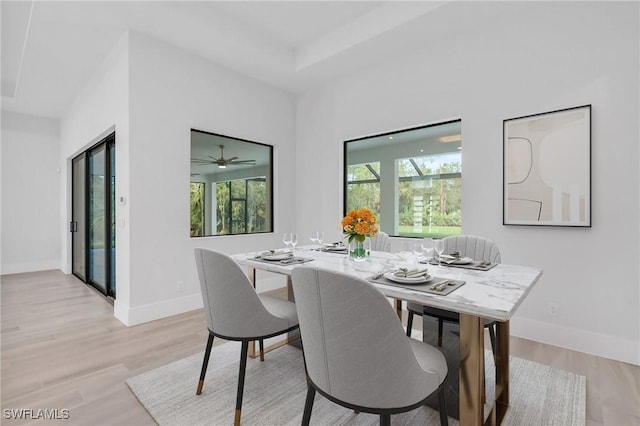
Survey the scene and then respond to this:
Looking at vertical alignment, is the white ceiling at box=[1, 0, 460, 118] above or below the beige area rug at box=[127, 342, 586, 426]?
above

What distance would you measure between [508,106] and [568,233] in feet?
3.95

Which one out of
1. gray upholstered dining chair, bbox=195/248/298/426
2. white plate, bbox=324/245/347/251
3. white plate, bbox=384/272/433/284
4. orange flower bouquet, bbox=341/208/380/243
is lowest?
gray upholstered dining chair, bbox=195/248/298/426

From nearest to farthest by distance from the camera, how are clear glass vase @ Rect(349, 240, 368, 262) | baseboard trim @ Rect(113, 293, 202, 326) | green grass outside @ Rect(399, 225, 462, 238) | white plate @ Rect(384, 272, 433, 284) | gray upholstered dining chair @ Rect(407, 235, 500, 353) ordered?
1. white plate @ Rect(384, 272, 433, 284)
2. gray upholstered dining chair @ Rect(407, 235, 500, 353)
3. clear glass vase @ Rect(349, 240, 368, 262)
4. baseboard trim @ Rect(113, 293, 202, 326)
5. green grass outside @ Rect(399, 225, 462, 238)

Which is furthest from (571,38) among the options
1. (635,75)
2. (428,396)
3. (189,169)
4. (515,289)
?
(189,169)

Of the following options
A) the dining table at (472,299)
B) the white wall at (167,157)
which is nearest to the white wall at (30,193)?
the white wall at (167,157)

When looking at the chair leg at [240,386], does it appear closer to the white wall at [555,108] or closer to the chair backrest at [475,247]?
the chair backrest at [475,247]

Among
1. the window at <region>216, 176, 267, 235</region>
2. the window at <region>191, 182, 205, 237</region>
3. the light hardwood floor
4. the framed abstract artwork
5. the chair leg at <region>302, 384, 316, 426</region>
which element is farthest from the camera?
the window at <region>216, 176, 267, 235</region>

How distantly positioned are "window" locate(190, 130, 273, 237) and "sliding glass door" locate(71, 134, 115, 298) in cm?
105

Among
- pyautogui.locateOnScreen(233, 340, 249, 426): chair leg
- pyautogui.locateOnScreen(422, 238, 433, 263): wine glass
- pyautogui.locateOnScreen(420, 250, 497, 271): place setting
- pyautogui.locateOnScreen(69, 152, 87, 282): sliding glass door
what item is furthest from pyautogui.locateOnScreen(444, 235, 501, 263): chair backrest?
pyautogui.locateOnScreen(69, 152, 87, 282): sliding glass door

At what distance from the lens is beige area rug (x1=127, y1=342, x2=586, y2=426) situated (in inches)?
66.9

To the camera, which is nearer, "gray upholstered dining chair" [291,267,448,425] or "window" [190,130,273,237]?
"gray upholstered dining chair" [291,267,448,425]

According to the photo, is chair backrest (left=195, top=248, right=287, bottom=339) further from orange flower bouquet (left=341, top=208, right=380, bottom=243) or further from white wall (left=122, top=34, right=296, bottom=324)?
white wall (left=122, top=34, right=296, bottom=324)

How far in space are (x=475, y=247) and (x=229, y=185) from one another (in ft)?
9.76

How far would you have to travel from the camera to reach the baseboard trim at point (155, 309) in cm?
310
